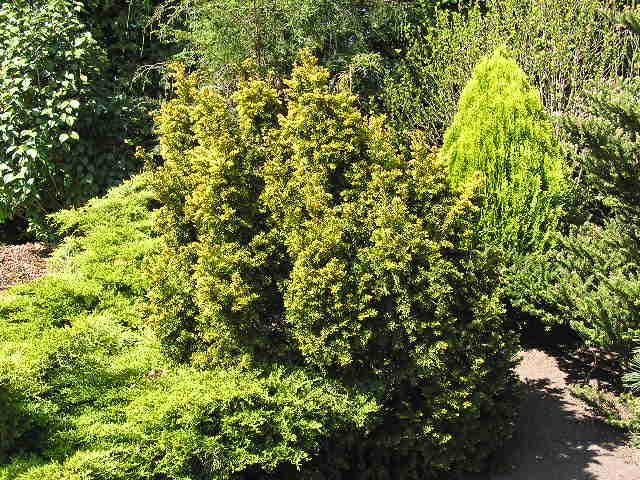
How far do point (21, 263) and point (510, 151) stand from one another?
4951 millimetres

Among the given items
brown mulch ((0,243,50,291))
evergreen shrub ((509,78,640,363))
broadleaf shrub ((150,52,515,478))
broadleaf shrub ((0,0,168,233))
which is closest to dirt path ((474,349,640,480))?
broadleaf shrub ((150,52,515,478))

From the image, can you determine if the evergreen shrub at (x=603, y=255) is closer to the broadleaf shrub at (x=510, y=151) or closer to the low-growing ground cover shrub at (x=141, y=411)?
the broadleaf shrub at (x=510, y=151)

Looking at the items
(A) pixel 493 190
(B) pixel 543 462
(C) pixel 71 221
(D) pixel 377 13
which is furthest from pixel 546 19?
(C) pixel 71 221

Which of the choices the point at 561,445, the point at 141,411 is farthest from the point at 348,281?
the point at 561,445

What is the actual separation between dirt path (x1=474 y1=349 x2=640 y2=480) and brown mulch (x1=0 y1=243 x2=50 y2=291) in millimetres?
4348

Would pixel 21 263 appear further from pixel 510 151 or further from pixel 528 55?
pixel 528 55

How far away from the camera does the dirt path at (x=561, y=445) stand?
3.93 meters

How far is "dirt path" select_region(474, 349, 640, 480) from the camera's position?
3.93 metres

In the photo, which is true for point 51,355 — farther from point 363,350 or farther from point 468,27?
point 468,27

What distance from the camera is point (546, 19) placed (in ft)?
21.8

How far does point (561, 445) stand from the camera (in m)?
4.17

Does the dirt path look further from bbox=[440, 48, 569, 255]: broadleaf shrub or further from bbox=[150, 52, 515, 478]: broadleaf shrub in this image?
bbox=[440, 48, 569, 255]: broadleaf shrub

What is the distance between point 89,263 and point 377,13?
436cm

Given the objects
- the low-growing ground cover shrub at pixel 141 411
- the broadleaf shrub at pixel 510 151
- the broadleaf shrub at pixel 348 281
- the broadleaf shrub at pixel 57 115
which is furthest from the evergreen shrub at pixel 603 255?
the broadleaf shrub at pixel 57 115
